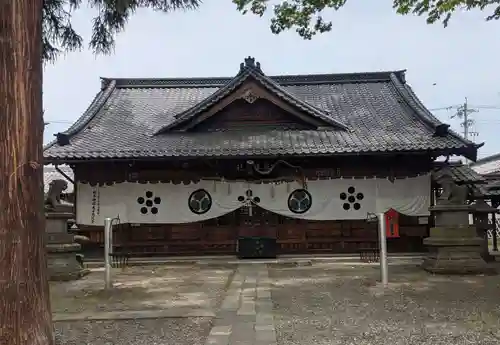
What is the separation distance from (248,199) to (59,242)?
17.0 feet

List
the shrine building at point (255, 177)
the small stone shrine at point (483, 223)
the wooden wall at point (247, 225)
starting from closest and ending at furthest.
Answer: the small stone shrine at point (483, 223)
the shrine building at point (255, 177)
the wooden wall at point (247, 225)

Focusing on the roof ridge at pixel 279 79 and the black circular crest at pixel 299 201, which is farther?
the roof ridge at pixel 279 79

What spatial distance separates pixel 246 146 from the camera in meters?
13.6

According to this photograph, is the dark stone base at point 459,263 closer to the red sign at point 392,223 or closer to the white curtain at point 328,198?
the red sign at point 392,223

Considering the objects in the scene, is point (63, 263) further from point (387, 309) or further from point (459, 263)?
point (459, 263)

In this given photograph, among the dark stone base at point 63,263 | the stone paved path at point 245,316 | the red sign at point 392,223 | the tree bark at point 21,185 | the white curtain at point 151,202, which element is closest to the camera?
the tree bark at point 21,185

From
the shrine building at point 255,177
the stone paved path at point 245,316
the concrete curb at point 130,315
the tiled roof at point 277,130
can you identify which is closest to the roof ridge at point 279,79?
the tiled roof at point 277,130

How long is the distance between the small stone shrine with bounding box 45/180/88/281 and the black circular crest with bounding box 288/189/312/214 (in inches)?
229

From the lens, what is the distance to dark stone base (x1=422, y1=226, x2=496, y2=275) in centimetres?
1041

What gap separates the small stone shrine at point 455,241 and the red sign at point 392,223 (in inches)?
91.1

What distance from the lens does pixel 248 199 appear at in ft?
45.3

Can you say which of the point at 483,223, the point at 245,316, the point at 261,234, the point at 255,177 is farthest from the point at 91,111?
the point at 483,223

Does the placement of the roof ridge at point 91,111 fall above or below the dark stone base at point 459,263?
above

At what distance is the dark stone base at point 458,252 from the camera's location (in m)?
10.4
